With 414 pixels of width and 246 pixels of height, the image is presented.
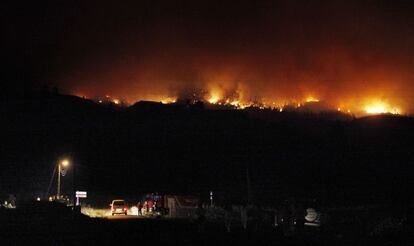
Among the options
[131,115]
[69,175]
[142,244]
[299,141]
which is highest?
[131,115]

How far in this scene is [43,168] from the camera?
117438 mm

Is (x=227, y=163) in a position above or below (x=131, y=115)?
below

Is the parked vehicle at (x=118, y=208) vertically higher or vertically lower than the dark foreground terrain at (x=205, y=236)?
higher

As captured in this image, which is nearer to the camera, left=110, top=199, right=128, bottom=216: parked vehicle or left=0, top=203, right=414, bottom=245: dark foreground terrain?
left=0, top=203, right=414, bottom=245: dark foreground terrain

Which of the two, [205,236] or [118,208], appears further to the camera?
[118,208]

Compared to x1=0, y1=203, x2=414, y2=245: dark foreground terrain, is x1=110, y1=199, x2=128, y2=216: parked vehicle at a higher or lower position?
higher

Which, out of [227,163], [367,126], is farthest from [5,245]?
[367,126]

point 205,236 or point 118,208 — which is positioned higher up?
point 118,208

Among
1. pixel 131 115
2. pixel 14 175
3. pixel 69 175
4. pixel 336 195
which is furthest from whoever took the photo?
pixel 131 115

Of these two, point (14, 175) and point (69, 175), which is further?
point (14, 175)

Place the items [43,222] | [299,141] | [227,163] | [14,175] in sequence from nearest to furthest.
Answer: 1. [43,222]
2. [14,175]
3. [227,163]
4. [299,141]

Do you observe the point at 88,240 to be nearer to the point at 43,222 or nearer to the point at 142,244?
the point at 142,244

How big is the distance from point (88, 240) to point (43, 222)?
1176 cm

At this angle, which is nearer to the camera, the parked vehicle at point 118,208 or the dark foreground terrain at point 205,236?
the dark foreground terrain at point 205,236
